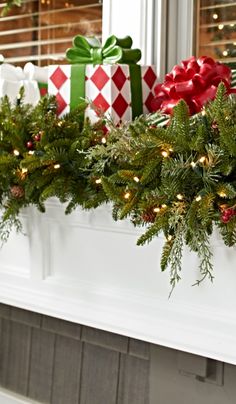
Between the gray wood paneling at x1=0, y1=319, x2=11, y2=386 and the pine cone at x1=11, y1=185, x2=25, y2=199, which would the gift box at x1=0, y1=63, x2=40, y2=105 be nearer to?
the pine cone at x1=11, y1=185, x2=25, y2=199

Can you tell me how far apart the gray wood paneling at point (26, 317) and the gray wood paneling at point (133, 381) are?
304mm

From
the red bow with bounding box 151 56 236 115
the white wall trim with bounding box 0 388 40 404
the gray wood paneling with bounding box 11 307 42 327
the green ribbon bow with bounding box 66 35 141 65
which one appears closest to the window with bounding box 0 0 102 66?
the green ribbon bow with bounding box 66 35 141 65

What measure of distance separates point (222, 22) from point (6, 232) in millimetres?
740

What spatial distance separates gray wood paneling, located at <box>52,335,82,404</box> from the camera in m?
1.82

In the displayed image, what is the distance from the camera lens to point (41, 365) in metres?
1.91

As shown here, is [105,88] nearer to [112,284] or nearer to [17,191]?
[17,191]

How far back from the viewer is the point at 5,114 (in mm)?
1662

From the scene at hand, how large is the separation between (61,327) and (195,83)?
76cm

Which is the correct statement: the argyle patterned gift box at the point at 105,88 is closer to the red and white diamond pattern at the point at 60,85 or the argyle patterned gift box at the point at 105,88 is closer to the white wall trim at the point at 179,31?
the red and white diamond pattern at the point at 60,85

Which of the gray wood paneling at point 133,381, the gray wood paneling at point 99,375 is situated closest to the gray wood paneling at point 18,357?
the gray wood paneling at point 99,375

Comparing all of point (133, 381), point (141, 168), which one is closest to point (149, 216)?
point (141, 168)

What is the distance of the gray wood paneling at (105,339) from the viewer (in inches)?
66.8

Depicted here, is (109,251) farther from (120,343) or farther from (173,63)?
(173,63)

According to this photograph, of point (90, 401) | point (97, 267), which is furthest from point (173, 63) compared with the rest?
point (90, 401)
